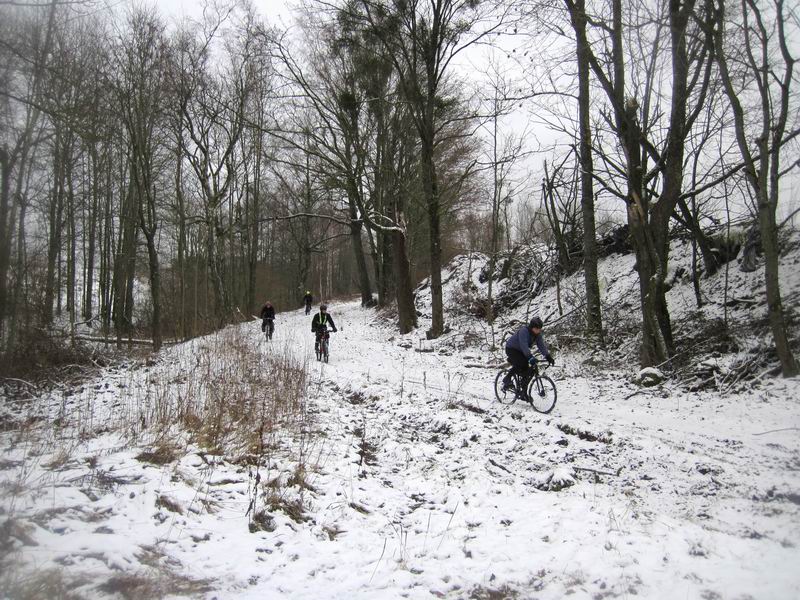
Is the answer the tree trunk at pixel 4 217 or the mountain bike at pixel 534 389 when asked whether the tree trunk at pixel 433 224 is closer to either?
the mountain bike at pixel 534 389

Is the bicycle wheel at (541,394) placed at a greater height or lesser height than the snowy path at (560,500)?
greater

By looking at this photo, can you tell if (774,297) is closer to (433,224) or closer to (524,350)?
(524,350)

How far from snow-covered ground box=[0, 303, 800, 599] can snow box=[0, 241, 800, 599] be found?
2 centimetres

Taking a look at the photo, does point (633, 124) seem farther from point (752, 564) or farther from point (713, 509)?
point (752, 564)

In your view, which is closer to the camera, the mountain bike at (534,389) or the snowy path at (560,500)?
the snowy path at (560,500)

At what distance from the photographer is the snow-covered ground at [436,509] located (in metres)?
3.56

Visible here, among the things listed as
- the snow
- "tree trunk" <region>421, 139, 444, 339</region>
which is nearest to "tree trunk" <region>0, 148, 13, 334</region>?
the snow

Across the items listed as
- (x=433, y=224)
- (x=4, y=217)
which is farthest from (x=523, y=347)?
(x=433, y=224)

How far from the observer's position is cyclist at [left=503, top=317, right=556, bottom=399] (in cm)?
933

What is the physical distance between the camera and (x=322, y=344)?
48.4 ft

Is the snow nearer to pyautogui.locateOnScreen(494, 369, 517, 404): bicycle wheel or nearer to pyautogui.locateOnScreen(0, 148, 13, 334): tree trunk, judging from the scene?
pyautogui.locateOnScreen(494, 369, 517, 404): bicycle wheel

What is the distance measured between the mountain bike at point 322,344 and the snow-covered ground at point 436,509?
6.51m

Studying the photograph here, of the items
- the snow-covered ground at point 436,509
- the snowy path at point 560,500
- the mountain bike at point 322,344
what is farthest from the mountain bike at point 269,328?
the snow-covered ground at point 436,509

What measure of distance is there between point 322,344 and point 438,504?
9.96m
